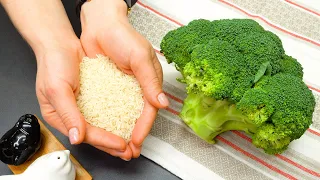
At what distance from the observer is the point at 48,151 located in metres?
0.77

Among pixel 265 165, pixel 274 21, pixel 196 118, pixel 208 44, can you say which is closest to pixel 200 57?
pixel 208 44

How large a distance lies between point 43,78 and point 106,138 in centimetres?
19

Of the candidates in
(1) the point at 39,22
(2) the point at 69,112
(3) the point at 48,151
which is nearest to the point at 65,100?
(2) the point at 69,112

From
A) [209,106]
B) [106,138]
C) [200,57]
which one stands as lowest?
[106,138]

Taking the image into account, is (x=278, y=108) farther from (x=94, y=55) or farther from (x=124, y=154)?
(x=94, y=55)

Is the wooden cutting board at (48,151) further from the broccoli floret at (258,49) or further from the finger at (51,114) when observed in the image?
the broccoli floret at (258,49)

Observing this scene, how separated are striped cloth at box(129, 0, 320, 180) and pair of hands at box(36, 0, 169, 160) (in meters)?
0.11

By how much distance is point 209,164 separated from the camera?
80 centimetres

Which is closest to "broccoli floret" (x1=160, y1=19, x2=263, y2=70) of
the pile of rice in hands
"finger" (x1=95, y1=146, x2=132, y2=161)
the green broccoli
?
the green broccoli

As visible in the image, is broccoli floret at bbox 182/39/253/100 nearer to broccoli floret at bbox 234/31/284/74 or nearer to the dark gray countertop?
broccoli floret at bbox 234/31/284/74

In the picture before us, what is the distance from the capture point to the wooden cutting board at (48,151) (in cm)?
75

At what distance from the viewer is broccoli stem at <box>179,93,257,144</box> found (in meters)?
0.72

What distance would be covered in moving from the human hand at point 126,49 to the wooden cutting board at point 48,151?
0.39ft

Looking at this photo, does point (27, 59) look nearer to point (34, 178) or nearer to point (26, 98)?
point (26, 98)
